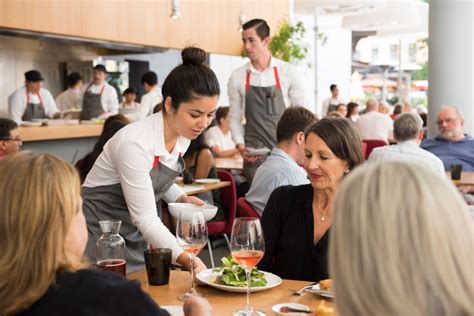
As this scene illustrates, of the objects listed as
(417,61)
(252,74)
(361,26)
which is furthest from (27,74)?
(417,61)

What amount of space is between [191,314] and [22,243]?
1.99ft

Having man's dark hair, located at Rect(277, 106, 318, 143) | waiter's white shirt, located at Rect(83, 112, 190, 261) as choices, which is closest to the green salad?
waiter's white shirt, located at Rect(83, 112, 190, 261)

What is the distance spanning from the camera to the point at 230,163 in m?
6.70

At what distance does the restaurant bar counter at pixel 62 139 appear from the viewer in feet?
22.9

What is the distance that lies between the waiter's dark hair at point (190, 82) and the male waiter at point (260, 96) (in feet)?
7.93

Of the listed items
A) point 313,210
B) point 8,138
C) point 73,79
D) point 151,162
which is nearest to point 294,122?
point 313,210

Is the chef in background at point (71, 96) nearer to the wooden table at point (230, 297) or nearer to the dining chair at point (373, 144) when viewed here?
the dining chair at point (373, 144)

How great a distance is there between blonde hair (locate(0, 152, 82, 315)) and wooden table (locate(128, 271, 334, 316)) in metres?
0.73

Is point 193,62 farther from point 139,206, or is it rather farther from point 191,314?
point 191,314

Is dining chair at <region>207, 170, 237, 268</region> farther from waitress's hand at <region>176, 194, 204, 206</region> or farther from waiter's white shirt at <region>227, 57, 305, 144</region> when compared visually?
waitress's hand at <region>176, 194, 204, 206</region>

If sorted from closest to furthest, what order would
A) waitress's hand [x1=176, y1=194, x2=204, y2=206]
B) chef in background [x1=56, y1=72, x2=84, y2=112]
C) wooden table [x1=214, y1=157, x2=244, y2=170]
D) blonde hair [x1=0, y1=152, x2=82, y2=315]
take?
blonde hair [x1=0, y1=152, x2=82, y2=315], waitress's hand [x1=176, y1=194, x2=204, y2=206], wooden table [x1=214, y1=157, x2=244, y2=170], chef in background [x1=56, y1=72, x2=84, y2=112]

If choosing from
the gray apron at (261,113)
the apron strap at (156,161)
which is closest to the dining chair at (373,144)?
the gray apron at (261,113)

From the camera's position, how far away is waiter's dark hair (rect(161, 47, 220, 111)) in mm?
2566

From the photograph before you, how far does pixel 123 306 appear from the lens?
4.24 feet
